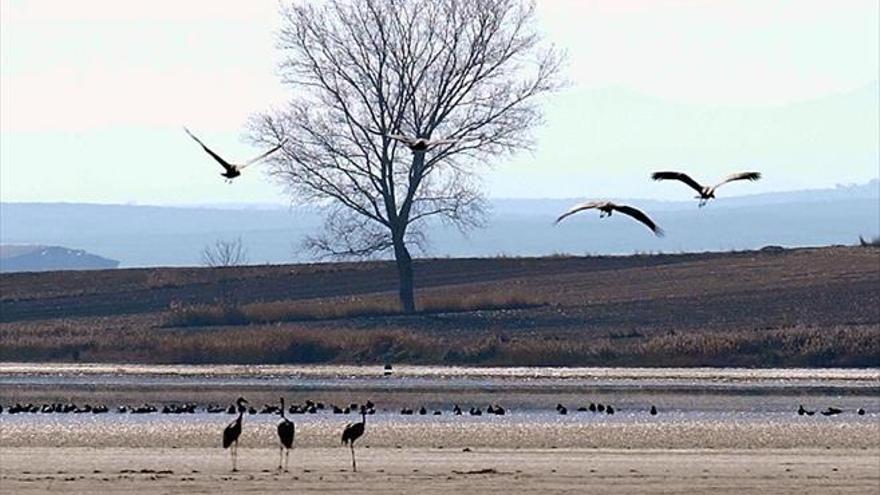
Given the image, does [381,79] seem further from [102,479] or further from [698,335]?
[102,479]

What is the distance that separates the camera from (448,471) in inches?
1038

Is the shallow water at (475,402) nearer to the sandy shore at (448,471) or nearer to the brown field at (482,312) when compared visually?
the sandy shore at (448,471)

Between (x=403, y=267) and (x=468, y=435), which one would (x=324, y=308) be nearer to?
(x=403, y=267)

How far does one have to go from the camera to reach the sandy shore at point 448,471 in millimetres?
24703

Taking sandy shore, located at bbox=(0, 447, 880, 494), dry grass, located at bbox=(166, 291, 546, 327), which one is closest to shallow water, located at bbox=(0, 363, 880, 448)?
sandy shore, located at bbox=(0, 447, 880, 494)

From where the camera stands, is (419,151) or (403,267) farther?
(403,267)

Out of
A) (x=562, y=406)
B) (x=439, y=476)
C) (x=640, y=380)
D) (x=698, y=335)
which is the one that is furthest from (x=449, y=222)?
(x=439, y=476)

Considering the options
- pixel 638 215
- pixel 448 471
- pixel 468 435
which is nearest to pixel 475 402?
pixel 468 435

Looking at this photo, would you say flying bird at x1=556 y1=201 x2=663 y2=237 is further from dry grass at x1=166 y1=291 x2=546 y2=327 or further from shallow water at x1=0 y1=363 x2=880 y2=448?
dry grass at x1=166 y1=291 x2=546 y2=327

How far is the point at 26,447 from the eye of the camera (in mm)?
29906

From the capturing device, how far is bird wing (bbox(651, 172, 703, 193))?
45.5ft

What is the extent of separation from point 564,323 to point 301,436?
77.1ft

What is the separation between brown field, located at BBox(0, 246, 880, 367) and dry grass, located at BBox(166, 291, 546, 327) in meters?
0.07

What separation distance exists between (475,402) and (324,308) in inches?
782
